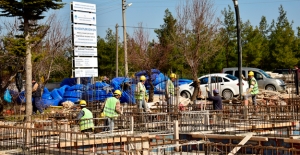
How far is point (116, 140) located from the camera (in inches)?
493

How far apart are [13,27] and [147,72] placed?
741 centimetres

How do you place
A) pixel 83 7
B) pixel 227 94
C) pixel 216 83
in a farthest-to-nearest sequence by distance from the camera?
1. pixel 227 94
2. pixel 216 83
3. pixel 83 7

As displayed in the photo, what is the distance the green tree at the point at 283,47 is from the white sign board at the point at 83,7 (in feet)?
73.7

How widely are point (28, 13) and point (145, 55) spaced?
735 inches

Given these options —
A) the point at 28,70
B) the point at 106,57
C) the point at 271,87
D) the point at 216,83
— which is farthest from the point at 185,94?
the point at 106,57

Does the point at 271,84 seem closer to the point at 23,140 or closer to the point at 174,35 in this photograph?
the point at 174,35

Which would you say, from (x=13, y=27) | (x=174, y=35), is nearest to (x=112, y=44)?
(x=174, y=35)

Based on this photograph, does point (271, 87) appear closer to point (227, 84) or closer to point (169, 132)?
point (227, 84)

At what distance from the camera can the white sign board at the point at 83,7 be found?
22747 millimetres

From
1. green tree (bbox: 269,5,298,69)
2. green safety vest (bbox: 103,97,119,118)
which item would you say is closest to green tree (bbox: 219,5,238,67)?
green tree (bbox: 269,5,298,69)

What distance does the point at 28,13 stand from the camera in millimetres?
13367

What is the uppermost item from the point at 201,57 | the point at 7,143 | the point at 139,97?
the point at 201,57

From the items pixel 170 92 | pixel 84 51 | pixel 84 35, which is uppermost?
pixel 84 35

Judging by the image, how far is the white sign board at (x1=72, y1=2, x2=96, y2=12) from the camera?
22.7 m
